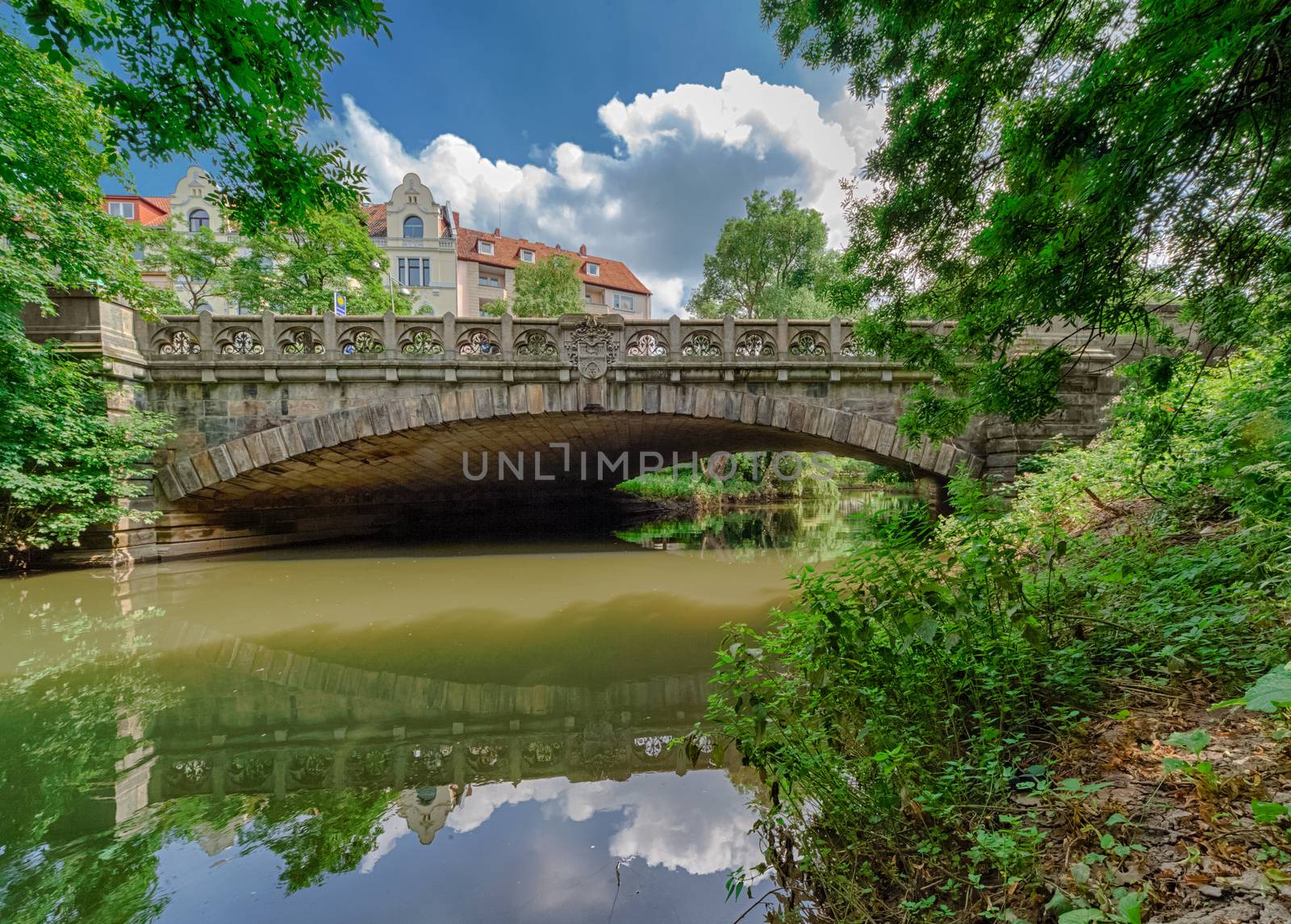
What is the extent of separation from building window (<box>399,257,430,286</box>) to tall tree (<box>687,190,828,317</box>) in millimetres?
14719

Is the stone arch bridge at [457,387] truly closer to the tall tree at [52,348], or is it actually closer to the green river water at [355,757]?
the tall tree at [52,348]

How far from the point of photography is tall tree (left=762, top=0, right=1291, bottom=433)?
169 centimetres

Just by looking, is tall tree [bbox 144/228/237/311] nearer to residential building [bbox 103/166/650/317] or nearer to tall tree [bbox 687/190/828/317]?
residential building [bbox 103/166/650/317]

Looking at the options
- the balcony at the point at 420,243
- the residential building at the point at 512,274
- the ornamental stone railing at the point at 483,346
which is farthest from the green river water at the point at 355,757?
the balcony at the point at 420,243

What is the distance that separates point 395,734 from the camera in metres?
2.84

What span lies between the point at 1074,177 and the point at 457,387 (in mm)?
7303

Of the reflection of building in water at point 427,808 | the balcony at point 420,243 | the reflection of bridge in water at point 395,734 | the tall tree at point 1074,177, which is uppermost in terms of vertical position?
the balcony at point 420,243

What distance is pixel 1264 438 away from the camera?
2.75 meters

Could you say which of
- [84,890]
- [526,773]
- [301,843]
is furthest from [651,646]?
[84,890]

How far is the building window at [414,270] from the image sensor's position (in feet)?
89.0

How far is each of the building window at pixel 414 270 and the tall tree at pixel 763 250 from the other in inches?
579

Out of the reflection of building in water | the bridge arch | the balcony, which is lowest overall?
the reflection of building in water

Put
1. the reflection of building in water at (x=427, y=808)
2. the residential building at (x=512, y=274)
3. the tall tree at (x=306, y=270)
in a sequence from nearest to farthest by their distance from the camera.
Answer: the reflection of building in water at (x=427, y=808)
the tall tree at (x=306, y=270)
the residential building at (x=512, y=274)

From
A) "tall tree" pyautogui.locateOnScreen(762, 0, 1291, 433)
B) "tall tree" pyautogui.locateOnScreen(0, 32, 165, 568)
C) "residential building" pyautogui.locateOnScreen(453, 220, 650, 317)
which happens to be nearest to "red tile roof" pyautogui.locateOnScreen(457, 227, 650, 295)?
"residential building" pyautogui.locateOnScreen(453, 220, 650, 317)
